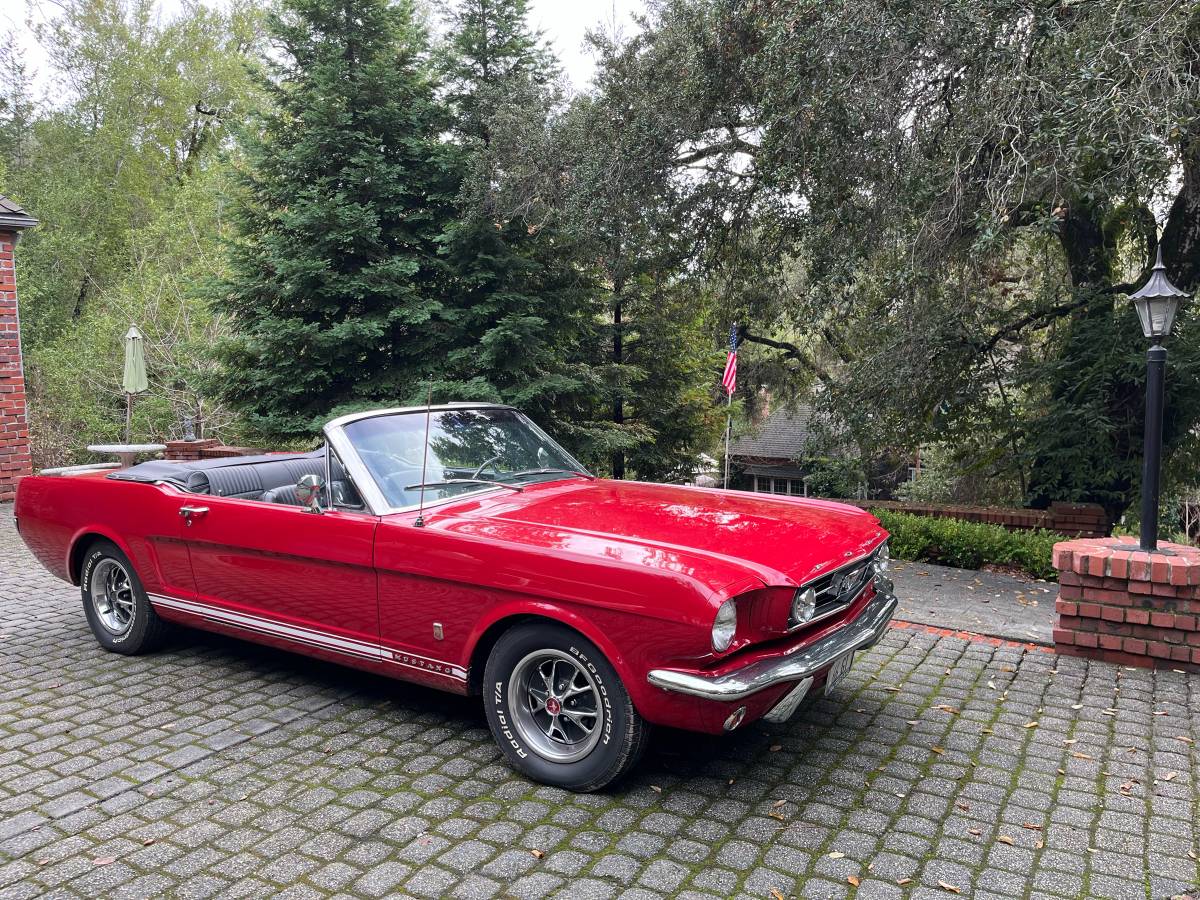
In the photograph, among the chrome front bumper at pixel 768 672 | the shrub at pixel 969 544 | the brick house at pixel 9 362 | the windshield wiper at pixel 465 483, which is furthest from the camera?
the brick house at pixel 9 362

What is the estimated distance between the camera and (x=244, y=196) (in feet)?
45.7

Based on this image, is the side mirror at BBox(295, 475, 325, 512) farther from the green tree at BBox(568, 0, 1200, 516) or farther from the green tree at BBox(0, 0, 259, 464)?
A: the green tree at BBox(0, 0, 259, 464)

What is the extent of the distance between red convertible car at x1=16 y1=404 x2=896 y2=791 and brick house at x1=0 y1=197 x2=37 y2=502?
379 inches

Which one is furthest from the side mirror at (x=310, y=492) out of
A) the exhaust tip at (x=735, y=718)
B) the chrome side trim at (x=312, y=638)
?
the exhaust tip at (x=735, y=718)

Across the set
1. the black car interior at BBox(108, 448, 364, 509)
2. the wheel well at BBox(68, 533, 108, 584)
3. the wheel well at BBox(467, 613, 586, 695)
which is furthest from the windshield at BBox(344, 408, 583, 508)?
the wheel well at BBox(68, 533, 108, 584)

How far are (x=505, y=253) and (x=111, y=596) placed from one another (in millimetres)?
8069

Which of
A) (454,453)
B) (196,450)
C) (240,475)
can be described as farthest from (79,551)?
(196,450)

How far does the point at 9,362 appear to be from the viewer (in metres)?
13.4

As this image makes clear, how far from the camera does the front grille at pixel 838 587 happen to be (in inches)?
149

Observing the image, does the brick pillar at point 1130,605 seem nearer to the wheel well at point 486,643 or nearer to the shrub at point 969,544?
the shrub at point 969,544

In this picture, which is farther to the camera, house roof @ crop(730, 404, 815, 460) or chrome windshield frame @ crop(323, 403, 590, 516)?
house roof @ crop(730, 404, 815, 460)

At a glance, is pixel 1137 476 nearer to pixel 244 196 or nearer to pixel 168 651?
pixel 168 651

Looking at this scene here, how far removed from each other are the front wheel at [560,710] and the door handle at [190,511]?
2.14m

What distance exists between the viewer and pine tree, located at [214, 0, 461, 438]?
12.0 m
